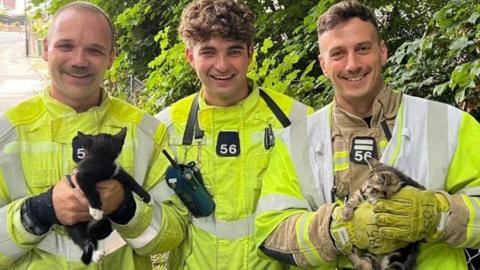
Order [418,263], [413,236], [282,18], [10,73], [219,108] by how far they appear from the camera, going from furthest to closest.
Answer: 1. [10,73]
2. [282,18]
3. [219,108]
4. [418,263]
5. [413,236]

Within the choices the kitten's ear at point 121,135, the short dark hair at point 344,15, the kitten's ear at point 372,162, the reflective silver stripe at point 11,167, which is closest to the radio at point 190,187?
the kitten's ear at point 121,135

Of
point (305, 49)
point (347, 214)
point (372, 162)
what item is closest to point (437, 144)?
point (372, 162)

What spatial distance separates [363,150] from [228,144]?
0.68 meters

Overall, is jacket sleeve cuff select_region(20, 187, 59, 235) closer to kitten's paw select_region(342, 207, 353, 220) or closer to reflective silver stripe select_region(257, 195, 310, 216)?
reflective silver stripe select_region(257, 195, 310, 216)

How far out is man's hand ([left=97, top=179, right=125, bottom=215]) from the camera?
7.77 ft

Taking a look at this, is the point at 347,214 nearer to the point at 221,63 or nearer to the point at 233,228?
the point at 233,228

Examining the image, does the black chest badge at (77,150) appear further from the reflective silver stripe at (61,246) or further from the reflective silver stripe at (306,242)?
the reflective silver stripe at (306,242)

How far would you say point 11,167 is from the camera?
254 centimetres

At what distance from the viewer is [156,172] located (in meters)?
2.78

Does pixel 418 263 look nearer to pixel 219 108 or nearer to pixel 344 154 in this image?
pixel 344 154

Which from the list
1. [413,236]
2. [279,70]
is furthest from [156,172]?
[279,70]

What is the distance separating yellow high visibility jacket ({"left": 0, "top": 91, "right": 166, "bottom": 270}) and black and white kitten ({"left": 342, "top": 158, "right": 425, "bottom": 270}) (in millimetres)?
910

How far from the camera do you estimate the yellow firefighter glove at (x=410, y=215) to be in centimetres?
221

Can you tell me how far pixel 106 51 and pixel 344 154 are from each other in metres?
1.19
